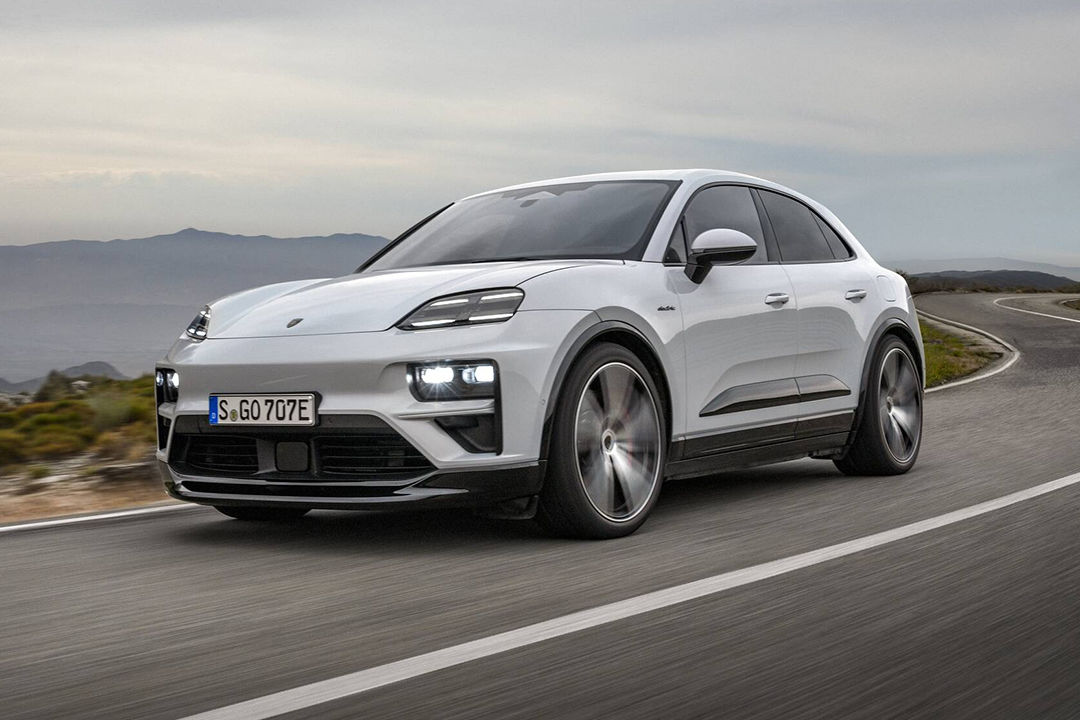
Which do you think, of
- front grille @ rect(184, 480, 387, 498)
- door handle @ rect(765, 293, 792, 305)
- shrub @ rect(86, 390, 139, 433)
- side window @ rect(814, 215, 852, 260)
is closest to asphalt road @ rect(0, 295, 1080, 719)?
front grille @ rect(184, 480, 387, 498)

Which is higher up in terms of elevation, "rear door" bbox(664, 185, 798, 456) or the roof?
the roof

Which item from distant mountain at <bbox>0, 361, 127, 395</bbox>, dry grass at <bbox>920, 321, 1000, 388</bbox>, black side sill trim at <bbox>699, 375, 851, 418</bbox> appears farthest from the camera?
dry grass at <bbox>920, 321, 1000, 388</bbox>

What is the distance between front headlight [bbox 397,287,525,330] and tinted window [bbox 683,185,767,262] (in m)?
1.41

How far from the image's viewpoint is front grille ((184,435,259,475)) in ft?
17.8

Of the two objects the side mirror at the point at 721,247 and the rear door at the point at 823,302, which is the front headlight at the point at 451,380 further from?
the rear door at the point at 823,302

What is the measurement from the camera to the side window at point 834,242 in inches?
307

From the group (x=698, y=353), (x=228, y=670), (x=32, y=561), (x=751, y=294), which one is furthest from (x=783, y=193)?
(x=228, y=670)

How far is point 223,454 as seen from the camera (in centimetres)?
553

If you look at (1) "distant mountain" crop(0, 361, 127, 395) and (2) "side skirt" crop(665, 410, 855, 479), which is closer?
(2) "side skirt" crop(665, 410, 855, 479)

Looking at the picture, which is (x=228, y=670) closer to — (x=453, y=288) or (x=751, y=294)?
(x=453, y=288)

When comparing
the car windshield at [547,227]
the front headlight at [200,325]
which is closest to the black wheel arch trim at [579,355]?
the car windshield at [547,227]

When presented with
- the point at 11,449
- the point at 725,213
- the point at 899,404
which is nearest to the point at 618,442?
the point at 725,213

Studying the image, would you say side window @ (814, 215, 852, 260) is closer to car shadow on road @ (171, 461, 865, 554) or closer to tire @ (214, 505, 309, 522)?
car shadow on road @ (171, 461, 865, 554)

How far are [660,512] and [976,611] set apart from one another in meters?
2.26
